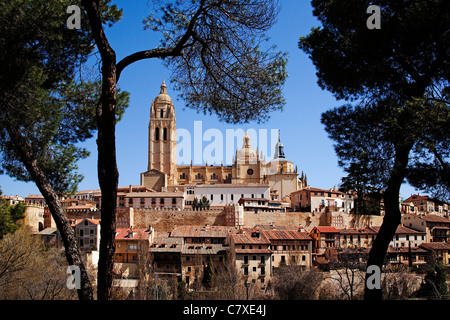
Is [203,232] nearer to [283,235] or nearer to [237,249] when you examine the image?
[283,235]

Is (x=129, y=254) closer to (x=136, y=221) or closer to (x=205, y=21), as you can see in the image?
(x=136, y=221)

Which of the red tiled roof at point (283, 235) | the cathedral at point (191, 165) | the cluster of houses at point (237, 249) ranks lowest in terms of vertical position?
the cluster of houses at point (237, 249)

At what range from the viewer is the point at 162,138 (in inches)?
3041

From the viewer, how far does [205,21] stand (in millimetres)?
6602

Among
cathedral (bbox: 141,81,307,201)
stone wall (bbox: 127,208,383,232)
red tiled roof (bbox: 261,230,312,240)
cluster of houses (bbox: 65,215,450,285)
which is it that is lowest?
cluster of houses (bbox: 65,215,450,285)

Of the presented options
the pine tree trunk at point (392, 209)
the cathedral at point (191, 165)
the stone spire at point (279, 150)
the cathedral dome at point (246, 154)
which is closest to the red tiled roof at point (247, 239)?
the pine tree trunk at point (392, 209)

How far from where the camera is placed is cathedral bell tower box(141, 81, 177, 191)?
75.4 metres

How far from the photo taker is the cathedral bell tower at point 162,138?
75375 mm

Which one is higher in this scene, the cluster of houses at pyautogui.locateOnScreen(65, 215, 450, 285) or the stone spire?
the stone spire

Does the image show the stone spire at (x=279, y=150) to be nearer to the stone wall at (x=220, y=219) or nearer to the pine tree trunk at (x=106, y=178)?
the stone wall at (x=220, y=219)

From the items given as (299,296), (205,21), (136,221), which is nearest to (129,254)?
(136,221)

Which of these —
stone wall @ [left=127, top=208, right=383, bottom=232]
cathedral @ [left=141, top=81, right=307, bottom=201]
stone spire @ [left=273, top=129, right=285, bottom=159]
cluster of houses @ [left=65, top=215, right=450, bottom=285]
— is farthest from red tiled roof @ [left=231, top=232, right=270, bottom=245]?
stone spire @ [left=273, top=129, right=285, bottom=159]

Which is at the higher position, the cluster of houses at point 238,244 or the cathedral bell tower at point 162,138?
the cathedral bell tower at point 162,138

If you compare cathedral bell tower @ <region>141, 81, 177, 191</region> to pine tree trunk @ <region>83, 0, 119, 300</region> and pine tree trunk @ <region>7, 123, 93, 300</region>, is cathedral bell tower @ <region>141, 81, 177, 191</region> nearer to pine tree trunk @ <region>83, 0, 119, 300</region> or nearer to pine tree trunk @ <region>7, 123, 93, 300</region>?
pine tree trunk @ <region>7, 123, 93, 300</region>
